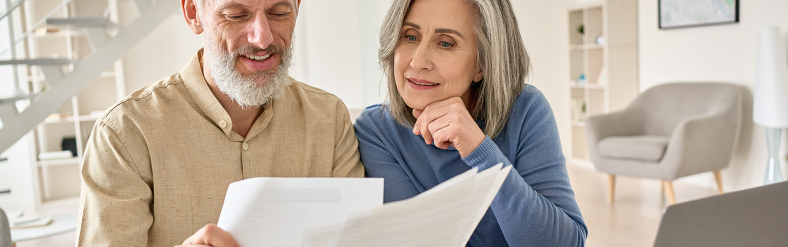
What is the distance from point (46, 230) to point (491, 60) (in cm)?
270

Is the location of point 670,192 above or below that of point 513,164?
below

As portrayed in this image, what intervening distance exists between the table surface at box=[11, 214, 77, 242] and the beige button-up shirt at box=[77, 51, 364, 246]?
2073 mm

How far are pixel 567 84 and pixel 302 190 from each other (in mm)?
5451

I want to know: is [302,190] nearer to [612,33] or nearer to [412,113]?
[412,113]

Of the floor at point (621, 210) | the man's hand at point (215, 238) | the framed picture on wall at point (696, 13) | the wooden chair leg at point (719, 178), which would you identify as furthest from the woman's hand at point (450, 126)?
the framed picture on wall at point (696, 13)

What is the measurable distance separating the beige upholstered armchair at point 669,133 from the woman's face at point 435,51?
2.95m

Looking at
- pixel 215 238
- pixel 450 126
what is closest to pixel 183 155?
pixel 215 238

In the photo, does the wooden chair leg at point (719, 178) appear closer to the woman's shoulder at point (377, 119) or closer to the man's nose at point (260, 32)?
the woman's shoulder at point (377, 119)

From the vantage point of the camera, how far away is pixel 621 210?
3.82 m

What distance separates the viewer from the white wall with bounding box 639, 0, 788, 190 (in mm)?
3869

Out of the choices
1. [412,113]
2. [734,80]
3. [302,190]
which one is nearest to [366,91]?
[734,80]

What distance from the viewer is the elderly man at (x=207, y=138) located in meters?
1.08

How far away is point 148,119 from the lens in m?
1.17

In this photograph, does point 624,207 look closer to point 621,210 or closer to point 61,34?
point 621,210
